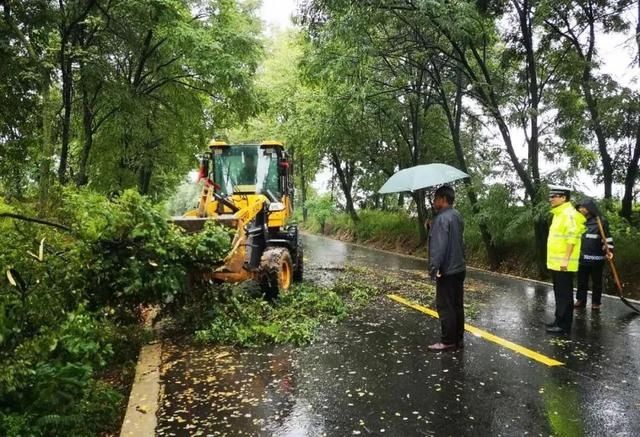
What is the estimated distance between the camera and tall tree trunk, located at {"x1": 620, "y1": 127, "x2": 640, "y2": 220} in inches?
489

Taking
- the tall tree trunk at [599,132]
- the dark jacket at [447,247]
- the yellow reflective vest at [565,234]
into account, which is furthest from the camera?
the tall tree trunk at [599,132]

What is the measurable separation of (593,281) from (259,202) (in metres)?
6.09

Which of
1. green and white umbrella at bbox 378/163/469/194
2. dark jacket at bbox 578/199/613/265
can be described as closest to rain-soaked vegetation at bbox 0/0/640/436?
dark jacket at bbox 578/199/613/265

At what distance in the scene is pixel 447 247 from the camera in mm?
6500

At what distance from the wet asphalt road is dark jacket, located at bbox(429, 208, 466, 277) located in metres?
1.04

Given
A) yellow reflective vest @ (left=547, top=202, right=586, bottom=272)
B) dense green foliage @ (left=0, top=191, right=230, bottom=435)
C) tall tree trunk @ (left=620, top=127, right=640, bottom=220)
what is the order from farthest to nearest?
1. tall tree trunk @ (left=620, top=127, right=640, bottom=220)
2. yellow reflective vest @ (left=547, top=202, right=586, bottom=272)
3. dense green foliage @ (left=0, top=191, right=230, bottom=435)

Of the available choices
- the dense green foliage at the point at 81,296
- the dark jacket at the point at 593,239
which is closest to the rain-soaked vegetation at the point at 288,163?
the dense green foliage at the point at 81,296

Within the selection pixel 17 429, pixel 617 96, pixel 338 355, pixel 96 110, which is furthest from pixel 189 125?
pixel 17 429

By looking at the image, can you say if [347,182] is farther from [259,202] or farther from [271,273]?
[271,273]

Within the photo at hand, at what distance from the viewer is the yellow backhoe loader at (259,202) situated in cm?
913

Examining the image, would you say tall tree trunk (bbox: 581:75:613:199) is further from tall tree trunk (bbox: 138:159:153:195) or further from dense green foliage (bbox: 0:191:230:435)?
tall tree trunk (bbox: 138:159:153:195)

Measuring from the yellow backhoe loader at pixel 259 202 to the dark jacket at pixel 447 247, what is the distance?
317 cm

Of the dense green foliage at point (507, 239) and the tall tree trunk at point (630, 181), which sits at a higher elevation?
the tall tree trunk at point (630, 181)

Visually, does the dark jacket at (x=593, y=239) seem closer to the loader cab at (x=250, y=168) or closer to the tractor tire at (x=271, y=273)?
the tractor tire at (x=271, y=273)
